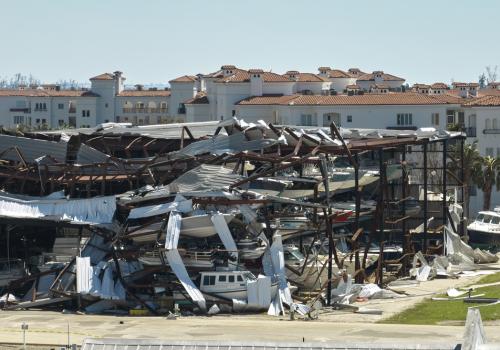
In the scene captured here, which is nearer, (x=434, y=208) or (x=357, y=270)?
(x=357, y=270)

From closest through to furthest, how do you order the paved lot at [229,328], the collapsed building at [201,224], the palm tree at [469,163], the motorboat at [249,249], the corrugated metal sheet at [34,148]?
the paved lot at [229,328], the collapsed building at [201,224], the motorboat at [249,249], the corrugated metal sheet at [34,148], the palm tree at [469,163]

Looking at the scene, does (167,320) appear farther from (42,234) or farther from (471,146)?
(471,146)

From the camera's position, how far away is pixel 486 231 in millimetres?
98250

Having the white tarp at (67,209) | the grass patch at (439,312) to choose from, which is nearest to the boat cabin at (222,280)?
the white tarp at (67,209)

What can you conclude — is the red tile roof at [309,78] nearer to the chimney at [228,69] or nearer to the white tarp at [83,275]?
the chimney at [228,69]

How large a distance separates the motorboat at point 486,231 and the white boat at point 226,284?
3038cm

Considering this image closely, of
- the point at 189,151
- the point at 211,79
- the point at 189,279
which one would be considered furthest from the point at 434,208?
the point at 211,79

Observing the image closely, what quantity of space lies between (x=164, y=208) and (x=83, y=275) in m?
5.25

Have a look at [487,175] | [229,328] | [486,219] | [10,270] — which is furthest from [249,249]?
[487,175]

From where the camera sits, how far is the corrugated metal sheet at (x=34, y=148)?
8525 centimetres

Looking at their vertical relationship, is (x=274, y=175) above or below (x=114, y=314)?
above

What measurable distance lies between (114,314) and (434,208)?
32220 millimetres

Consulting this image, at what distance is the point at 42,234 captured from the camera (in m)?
84.2

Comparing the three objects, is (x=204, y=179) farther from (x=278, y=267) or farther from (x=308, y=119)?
(x=308, y=119)
